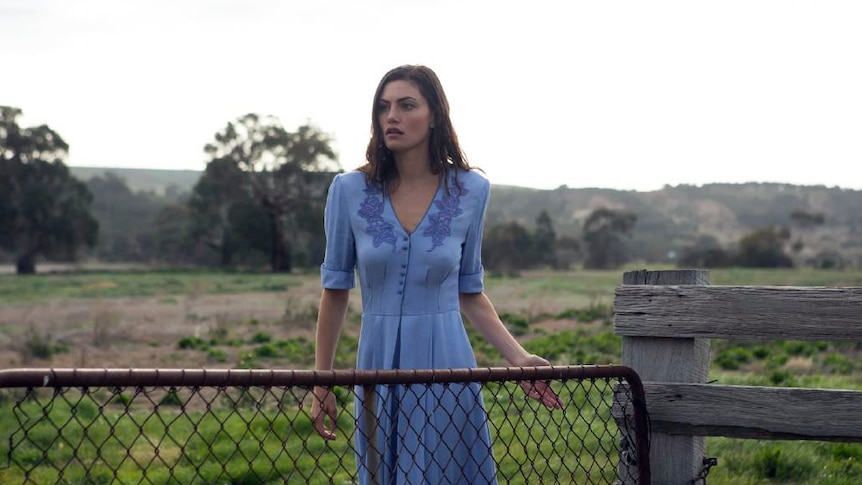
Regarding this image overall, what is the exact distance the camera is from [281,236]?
58438mm

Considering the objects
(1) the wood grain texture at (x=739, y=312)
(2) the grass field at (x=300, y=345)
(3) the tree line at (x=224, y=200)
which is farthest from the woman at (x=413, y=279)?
(3) the tree line at (x=224, y=200)

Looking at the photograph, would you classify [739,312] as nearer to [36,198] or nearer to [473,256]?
[473,256]

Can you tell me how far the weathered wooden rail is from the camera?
3627 millimetres

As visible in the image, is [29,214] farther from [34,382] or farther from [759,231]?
[34,382]

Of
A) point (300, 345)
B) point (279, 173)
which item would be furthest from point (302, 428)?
point (279, 173)

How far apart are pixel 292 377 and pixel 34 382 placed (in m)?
0.66

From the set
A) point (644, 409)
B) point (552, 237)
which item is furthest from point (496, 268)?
point (644, 409)

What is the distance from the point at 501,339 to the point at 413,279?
0.37 m

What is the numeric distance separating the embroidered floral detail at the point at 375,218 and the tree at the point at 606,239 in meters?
72.0

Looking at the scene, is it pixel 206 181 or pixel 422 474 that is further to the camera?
pixel 206 181

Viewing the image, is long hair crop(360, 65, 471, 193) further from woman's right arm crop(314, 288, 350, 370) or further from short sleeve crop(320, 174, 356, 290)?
woman's right arm crop(314, 288, 350, 370)

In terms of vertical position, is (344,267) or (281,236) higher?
(344,267)

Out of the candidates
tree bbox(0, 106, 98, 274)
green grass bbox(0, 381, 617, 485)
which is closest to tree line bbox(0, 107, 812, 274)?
tree bbox(0, 106, 98, 274)

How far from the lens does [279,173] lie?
58.0m
